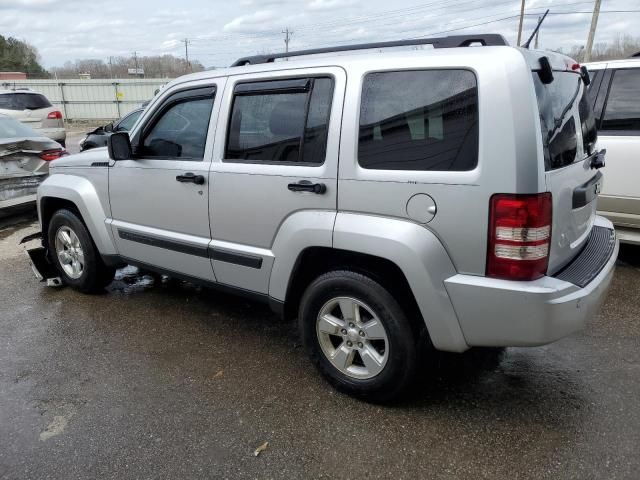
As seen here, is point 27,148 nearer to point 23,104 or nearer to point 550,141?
point 550,141

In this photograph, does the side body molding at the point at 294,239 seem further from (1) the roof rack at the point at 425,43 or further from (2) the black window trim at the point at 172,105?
(1) the roof rack at the point at 425,43

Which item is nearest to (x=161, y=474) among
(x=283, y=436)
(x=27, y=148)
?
(x=283, y=436)

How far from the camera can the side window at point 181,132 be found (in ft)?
11.7

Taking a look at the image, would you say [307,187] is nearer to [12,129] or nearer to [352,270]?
[352,270]

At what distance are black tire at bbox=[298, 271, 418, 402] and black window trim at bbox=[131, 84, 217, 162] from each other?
1.27 metres

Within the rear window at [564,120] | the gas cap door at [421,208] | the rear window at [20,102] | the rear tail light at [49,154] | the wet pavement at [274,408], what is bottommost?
the wet pavement at [274,408]

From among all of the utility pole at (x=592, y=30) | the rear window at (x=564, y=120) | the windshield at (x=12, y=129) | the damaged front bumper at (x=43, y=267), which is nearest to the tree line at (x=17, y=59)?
the utility pole at (x=592, y=30)

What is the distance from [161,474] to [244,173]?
5.62 ft

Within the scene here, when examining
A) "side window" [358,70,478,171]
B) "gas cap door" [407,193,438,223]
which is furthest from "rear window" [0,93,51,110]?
"gas cap door" [407,193,438,223]

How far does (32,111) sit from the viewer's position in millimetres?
14500

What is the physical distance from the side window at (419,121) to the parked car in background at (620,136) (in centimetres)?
313

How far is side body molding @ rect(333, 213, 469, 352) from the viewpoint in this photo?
2.53 meters

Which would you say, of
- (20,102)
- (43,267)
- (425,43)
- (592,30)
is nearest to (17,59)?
(20,102)

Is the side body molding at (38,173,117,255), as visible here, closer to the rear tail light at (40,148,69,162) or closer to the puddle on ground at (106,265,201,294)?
the puddle on ground at (106,265,201,294)
